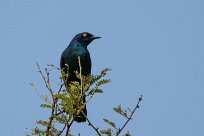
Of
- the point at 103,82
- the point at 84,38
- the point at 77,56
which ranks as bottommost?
the point at 103,82

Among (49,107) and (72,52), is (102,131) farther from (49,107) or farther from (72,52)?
(72,52)

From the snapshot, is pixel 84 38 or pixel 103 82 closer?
pixel 103 82

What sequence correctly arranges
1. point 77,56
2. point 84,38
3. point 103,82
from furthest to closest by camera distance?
point 84,38, point 77,56, point 103,82

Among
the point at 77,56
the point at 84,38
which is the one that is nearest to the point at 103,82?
the point at 77,56

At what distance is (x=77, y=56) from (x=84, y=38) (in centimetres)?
83

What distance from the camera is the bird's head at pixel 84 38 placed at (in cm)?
929

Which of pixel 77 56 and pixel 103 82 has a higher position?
pixel 77 56

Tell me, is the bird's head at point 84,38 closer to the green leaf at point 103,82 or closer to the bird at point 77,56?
the bird at point 77,56

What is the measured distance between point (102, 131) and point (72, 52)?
4.50m

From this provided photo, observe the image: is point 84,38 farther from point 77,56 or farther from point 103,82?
point 103,82

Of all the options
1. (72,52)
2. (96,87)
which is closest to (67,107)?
(96,87)

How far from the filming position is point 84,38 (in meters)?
9.39

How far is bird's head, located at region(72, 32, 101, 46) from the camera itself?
9.29 m

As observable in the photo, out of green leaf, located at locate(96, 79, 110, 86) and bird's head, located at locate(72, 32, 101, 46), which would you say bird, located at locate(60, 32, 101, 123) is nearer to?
bird's head, located at locate(72, 32, 101, 46)
